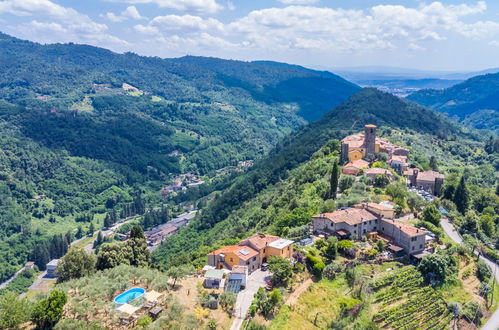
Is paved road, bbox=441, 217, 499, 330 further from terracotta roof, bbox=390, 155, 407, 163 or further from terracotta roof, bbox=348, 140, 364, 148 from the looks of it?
terracotta roof, bbox=348, 140, 364, 148

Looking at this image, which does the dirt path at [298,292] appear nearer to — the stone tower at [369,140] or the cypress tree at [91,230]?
the stone tower at [369,140]

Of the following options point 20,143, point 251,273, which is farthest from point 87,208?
point 251,273

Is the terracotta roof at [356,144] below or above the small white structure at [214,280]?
above

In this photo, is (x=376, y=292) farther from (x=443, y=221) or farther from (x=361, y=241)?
(x=443, y=221)

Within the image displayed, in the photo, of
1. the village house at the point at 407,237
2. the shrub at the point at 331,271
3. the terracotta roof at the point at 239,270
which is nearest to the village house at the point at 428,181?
the village house at the point at 407,237

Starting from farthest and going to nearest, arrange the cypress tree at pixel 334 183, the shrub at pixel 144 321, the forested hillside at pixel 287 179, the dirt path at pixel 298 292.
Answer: the forested hillside at pixel 287 179
the cypress tree at pixel 334 183
the dirt path at pixel 298 292
the shrub at pixel 144 321

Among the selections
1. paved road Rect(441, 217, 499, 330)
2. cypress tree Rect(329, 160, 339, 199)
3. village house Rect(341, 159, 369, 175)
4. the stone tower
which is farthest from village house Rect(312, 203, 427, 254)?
the stone tower

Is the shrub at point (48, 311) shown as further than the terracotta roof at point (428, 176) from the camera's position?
No
